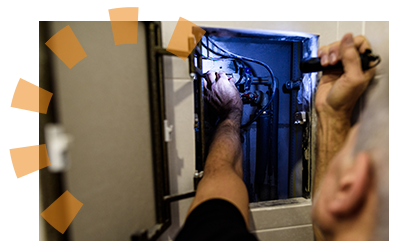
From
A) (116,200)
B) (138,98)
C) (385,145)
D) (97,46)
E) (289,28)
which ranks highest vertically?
(289,28)

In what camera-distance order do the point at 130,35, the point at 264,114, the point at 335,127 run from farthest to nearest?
the point at 264,114
the point at 335,127
the point at 130,35

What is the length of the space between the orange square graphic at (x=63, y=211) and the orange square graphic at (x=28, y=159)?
0.26 feet

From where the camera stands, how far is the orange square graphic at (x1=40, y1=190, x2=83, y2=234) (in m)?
0.28

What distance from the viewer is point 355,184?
0.93 feet

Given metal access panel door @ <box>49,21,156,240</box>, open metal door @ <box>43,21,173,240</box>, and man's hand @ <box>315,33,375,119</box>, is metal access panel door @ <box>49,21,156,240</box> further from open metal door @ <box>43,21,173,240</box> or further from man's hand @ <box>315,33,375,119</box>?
man's hand @ <box>315,33,375,119</box>

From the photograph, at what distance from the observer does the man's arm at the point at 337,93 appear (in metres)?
0.44

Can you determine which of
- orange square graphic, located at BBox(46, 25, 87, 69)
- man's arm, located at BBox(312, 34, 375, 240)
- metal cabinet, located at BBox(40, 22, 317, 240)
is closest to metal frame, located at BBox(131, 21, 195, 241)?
metal cabinet, located at BBox(40, 22, 317, 240)

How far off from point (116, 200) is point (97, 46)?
0.35 meters

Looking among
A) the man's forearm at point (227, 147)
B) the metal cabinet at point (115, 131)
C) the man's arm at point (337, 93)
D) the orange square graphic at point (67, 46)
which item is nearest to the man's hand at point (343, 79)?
the man's arm at point (337, 93)

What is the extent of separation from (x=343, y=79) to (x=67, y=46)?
0.71 m

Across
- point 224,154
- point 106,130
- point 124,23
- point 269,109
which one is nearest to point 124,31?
point 124,23

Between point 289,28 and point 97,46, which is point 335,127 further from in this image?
point 97,46

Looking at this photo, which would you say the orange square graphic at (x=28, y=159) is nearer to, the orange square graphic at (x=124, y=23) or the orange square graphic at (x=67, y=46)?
the orange square graphic at (x=67, y=46)

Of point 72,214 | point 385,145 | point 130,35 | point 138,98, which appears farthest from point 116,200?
point 385,145
